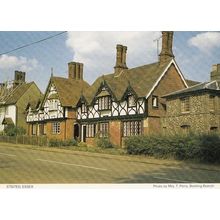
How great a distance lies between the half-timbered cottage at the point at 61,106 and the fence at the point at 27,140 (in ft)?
6.46

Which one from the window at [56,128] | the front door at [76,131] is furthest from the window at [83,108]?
the window at [56,128]

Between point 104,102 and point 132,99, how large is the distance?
3173 millimetres

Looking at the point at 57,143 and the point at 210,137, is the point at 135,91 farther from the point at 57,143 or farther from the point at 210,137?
the point at 210,137

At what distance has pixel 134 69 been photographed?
2736cm

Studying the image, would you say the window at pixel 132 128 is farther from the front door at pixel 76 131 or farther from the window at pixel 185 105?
the front door at pixel 76 131

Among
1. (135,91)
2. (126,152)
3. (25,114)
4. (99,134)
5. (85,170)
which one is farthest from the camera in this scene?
(25,114)

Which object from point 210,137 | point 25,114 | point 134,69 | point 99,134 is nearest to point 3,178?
point 210,137

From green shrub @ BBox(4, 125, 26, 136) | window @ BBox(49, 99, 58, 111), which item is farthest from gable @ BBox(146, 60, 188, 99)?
green shrub @ BBox(4, 125, 26, 136)

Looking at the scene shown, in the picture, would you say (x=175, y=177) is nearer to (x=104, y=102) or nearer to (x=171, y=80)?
(x=171, y=80)

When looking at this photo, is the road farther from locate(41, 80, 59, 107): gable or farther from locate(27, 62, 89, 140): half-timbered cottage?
locate(41, 80, 59, 107): gable

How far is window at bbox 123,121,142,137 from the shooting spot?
24.3 meters

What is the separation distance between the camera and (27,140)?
2730 cm

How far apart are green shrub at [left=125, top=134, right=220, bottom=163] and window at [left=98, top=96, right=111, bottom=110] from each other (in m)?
7.56

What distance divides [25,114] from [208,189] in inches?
1180
